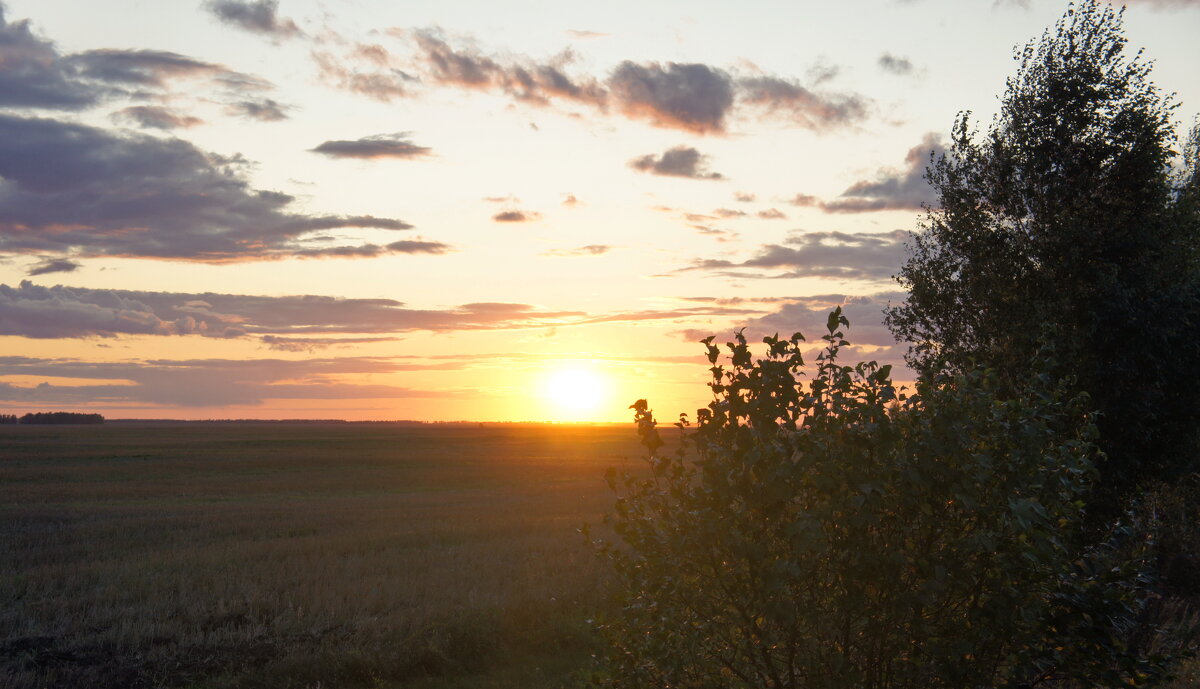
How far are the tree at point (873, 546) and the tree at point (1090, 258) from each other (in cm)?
1455

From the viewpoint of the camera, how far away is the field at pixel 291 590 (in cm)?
1552

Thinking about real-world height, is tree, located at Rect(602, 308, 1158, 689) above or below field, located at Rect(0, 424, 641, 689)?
above

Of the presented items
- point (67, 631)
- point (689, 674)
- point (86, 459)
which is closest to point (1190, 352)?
point (689, 674)

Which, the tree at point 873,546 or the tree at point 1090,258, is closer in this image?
the tree at point 873,546

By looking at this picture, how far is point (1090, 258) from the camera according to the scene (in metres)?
21.6

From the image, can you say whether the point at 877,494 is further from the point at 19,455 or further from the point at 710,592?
the point at 19,455

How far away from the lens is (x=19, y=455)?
79.7 meters

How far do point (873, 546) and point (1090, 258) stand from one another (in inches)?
770

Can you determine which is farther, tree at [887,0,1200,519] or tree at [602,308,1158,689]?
tree at [887,0,1200,519]

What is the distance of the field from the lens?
15516 millimetres

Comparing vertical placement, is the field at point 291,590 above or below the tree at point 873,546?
below

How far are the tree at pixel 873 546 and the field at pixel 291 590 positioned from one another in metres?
9.97

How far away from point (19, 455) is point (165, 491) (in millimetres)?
43140

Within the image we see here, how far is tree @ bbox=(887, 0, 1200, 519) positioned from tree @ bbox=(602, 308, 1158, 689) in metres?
14.5
